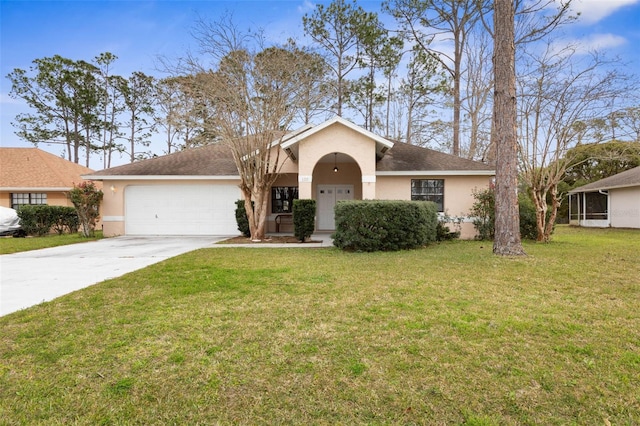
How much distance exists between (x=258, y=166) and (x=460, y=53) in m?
16.5

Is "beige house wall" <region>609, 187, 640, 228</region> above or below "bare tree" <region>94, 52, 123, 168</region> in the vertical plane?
below

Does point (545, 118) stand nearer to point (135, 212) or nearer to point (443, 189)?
point (443, 189)

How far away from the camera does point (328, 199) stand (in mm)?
17453

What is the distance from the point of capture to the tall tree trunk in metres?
9.12

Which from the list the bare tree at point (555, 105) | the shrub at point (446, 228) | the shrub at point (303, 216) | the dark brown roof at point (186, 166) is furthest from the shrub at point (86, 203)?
the bare tree at point (555, 105)

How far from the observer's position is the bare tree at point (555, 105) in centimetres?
1145

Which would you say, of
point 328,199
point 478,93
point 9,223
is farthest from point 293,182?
point 9,223

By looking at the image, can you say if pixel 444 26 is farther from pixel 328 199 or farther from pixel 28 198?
pixel 28 198

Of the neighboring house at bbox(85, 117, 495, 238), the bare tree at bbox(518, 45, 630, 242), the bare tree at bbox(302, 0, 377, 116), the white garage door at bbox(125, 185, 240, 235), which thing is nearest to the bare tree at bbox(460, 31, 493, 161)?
the bare tree at bbox(302, 0, 377, 116)

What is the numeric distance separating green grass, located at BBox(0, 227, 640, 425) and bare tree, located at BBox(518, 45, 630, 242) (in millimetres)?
7146

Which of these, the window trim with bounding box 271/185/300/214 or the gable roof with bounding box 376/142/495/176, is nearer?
the gable roof with bounding box 376/142/495/176

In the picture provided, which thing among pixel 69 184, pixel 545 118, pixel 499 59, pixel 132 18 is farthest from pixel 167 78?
pixel 545 118

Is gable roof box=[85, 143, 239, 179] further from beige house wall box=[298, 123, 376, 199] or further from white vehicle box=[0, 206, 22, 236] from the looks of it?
white vehicle box=[0, 206, 22, 236]

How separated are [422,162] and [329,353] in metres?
13.4
